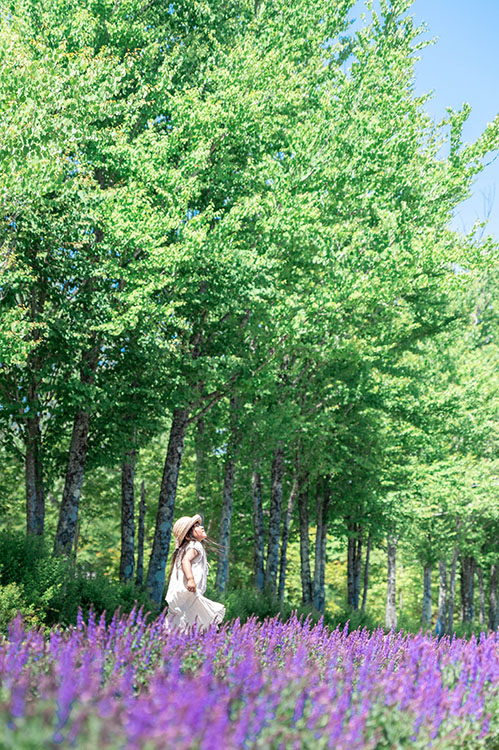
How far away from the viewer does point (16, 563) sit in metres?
10.7

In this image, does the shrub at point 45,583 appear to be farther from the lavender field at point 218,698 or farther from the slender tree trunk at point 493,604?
the slender tree trunk at point 493,604

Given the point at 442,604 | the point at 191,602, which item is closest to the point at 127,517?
the point at 191,602

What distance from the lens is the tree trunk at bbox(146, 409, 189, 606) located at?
1530 cm

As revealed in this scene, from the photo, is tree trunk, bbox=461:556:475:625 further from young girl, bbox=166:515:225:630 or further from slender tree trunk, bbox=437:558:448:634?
young girl, bbox=166:515:225:630

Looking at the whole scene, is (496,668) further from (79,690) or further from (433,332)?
(433,332)

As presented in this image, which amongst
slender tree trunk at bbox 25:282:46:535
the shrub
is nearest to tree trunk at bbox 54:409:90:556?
slender tree trunk at bbox 25:282:46:535

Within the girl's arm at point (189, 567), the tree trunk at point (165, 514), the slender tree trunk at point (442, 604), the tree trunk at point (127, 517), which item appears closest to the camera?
the girl's arm at point (189, 567)

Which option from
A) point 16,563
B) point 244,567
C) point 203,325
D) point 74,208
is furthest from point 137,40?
point 244,567

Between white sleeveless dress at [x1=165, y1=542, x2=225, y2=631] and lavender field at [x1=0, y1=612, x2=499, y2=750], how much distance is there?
4.47 ft

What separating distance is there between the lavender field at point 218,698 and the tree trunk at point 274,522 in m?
13.6

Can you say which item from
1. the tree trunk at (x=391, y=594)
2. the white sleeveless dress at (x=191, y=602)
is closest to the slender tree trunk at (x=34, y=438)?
the white sleeveless dress at (x=191, y=602)

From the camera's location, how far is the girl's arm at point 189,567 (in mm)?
7973

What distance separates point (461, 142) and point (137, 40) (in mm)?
8747

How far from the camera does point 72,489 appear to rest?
47.8 ft
